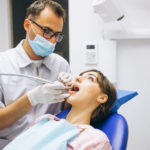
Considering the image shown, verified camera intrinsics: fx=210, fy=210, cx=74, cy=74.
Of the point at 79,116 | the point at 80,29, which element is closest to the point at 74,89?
the point at 79,116

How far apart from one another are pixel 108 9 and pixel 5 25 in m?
1.59

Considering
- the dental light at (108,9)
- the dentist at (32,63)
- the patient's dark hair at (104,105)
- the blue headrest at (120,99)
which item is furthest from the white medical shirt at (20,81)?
the dental light at (108,9)

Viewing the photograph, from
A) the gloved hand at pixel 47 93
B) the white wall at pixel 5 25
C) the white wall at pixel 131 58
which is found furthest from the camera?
the white wall at pixel 5 25

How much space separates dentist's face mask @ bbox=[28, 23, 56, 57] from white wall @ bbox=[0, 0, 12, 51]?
151 cm

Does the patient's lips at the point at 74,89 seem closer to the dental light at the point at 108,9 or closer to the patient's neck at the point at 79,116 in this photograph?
the patient's neck at the point at 79,116

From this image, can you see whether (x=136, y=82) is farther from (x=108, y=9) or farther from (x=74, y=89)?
(x=74, y=89)

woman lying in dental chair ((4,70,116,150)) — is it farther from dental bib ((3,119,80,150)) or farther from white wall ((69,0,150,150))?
white wall ((69,0,150,150))

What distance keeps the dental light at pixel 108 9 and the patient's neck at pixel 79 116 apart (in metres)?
0.89

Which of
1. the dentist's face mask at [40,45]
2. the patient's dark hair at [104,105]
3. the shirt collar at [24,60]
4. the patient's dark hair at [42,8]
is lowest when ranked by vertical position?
the patient's dark hair at [104,105]

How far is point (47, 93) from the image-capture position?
1.21 metres

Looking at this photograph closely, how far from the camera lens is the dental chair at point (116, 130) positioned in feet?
3.73

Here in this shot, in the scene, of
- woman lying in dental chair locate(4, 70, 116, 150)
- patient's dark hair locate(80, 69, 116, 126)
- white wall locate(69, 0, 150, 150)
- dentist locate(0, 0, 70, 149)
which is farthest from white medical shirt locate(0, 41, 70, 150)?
white wall locate(69, 0, 150, 150)

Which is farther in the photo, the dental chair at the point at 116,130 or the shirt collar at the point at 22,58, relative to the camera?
the shirt collar at the point at 22,58

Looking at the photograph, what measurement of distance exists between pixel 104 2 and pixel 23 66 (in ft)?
2.74
